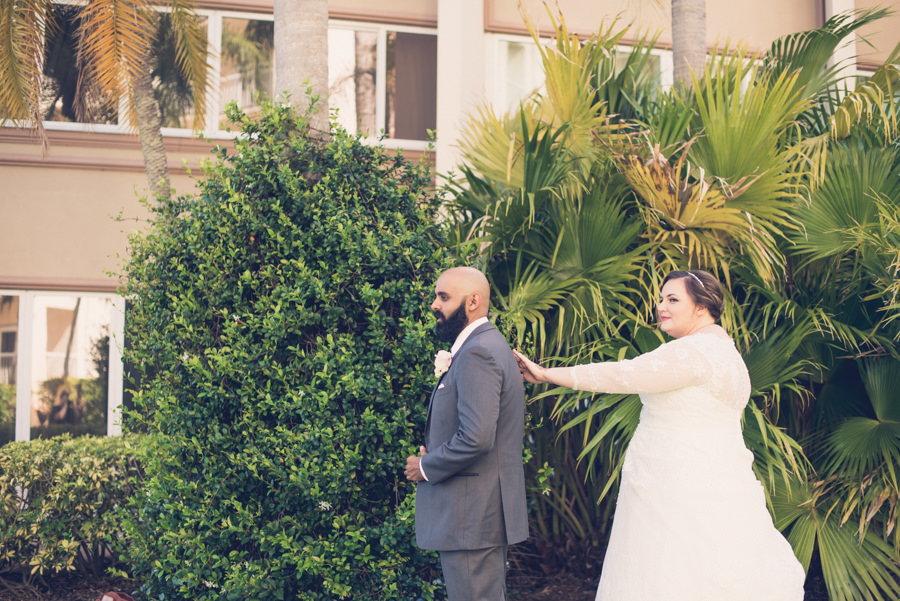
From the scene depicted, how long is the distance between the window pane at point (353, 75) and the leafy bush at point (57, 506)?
5.32 meters

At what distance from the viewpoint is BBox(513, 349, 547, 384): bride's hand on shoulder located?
349 cm

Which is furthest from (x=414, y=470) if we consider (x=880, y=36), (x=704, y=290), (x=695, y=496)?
(x=880, y=36)

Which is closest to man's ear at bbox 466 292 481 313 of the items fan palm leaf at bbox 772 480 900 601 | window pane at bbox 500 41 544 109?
fan palm leaf at bbox 772 480 900 601

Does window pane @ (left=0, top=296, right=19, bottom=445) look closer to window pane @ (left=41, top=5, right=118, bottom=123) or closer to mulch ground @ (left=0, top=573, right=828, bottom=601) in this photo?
window pane @ (left=41, top=5, right=118, bottom=123)

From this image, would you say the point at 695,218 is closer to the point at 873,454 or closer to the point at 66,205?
the point at 873,454

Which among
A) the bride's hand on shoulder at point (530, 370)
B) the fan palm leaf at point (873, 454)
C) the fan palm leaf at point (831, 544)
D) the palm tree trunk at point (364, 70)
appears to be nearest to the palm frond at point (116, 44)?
the palm tree trunk at point (364, 70)

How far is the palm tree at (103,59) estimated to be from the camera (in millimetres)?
6879

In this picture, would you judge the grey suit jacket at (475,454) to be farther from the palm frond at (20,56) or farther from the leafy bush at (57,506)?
the palm frond at (20,56)

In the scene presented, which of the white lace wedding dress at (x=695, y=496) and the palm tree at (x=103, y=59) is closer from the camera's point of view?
the white lace wedding dress at (x=695, y=496)

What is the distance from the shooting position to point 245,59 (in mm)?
9742

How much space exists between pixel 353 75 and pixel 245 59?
1.33 meters

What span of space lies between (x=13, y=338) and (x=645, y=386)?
7.79m

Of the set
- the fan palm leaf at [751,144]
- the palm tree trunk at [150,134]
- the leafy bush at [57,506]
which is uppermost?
the palm tree trunk at [150,134]

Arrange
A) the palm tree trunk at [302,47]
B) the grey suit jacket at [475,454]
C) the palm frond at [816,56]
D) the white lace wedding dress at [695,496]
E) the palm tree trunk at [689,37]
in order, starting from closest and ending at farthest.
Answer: the grey suit jacket at [475,454]
the white lace wedding dress at [695,496]
the palm tree trunk at [302,47]
the palm frond at [816,56]
the palm tree trunk at [689,37]
